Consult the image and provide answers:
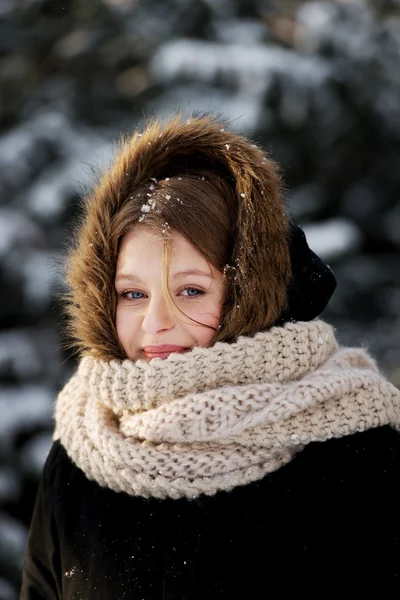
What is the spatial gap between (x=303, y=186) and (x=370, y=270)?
1.80 feet

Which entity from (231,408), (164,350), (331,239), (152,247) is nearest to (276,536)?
(231,408)

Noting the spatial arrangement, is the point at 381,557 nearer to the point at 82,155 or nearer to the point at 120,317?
the point at 120,317

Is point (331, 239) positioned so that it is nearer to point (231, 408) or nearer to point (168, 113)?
point (168, 113)

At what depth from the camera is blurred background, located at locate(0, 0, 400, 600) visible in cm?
300

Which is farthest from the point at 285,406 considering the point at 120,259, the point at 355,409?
the point at 120,259

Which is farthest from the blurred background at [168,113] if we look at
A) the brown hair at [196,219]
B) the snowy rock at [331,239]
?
the brown hair at [196,219]

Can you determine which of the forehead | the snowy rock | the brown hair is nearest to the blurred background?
the snowy rock

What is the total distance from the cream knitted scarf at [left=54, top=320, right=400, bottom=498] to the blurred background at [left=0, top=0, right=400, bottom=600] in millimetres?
1873

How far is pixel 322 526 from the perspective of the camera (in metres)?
1.09

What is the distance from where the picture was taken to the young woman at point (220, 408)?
1.08 metres

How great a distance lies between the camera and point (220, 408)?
1.08 m

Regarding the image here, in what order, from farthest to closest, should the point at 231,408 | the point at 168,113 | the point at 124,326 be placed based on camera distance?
1. the point at 168,113
2. the point at 124,326
3. the point at 231,408

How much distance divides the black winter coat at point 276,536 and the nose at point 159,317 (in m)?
0.29

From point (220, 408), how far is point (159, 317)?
183mm
